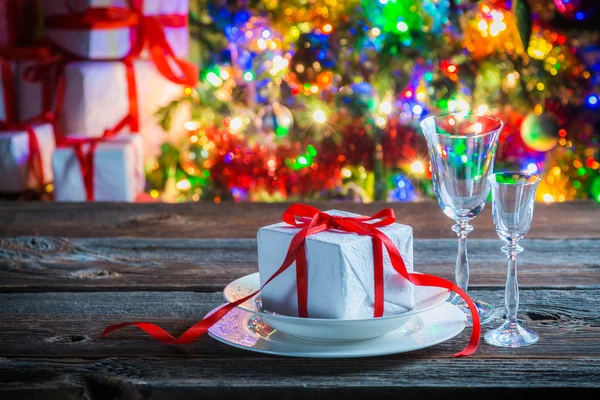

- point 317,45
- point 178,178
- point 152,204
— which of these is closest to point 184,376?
point 152,204

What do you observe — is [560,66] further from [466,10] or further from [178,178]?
[178,178]

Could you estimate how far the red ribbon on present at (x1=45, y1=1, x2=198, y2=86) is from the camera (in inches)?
80.4

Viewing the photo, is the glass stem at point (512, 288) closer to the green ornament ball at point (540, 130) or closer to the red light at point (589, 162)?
the green ornament ball at point (540, 130)

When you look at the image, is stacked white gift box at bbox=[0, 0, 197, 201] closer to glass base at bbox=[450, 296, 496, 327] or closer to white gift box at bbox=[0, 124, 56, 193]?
white gift box at bbox=[0, 124, 56, 193]

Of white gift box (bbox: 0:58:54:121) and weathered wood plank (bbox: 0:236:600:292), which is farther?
white gift box (bbox: 0:58:54:121)

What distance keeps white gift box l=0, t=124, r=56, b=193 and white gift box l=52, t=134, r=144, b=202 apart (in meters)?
0.11

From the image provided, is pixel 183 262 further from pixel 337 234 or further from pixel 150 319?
pixel 337 234

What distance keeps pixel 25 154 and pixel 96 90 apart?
0.80 feet

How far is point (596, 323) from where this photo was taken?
0.84 m

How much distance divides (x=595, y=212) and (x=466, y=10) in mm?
952

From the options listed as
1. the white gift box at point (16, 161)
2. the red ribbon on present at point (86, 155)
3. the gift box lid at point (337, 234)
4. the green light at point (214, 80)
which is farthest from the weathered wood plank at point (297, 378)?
the green light at point (214, 80)

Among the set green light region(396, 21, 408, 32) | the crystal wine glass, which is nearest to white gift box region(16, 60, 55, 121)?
green light region(396, 21, 408, 32)

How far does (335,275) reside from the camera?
0.73 meters

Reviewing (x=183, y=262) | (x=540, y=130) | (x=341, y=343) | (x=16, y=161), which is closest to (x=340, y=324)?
(x=341, y=343)
